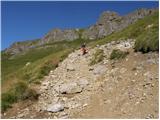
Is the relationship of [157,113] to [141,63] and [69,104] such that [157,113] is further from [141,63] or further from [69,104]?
[141,63]

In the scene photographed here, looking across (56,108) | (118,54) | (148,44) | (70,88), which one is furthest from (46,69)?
(56,108)

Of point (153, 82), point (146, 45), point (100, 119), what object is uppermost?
point (146, 45)

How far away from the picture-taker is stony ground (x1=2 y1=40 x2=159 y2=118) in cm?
2150

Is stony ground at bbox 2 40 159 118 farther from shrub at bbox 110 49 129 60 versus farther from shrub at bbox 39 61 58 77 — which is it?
shrub at bbox 39 61 58 77

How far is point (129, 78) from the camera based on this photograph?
2561cm

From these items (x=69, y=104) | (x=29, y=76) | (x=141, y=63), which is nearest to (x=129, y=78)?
(x=141, y=63)

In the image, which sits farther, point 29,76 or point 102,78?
point 29,76

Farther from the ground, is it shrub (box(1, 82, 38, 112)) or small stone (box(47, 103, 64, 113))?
shrub (box(1, 82, 38, 112))

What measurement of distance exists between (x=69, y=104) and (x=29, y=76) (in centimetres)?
1116

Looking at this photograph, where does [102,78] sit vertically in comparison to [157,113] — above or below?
above

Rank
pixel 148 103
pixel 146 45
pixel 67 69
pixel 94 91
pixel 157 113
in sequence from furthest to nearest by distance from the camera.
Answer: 1. pixel 67 69
2. pixel 146 45
3. pixel 94 91
4. pixel 148 103
5. pixel 157 113

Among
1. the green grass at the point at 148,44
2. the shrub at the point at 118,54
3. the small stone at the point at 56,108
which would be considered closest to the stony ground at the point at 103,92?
Result: the small stone at the point at 56,108

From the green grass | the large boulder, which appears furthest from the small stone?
the green grass

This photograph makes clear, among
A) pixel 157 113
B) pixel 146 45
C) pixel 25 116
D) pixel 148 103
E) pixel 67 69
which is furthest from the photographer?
pixel 67 69
